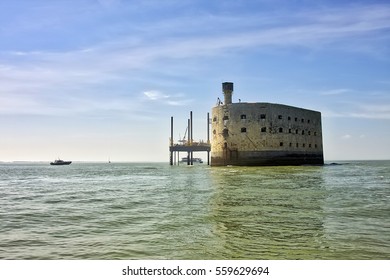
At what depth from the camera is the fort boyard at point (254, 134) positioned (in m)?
43.9

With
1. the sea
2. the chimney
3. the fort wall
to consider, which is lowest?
the sea

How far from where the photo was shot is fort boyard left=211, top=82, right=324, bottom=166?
4394cm

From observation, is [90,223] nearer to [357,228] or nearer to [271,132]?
[357,228]

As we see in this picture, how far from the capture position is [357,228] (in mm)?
7594

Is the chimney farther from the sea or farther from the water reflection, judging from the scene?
the sea

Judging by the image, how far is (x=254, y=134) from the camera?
4400 cm

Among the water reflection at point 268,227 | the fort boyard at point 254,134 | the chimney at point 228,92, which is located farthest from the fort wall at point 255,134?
the water reflection at point 268,227

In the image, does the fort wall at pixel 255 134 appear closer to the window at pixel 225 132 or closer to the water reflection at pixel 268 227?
the window at pixel 225 132

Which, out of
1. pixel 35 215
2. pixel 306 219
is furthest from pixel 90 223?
pixel 306 219

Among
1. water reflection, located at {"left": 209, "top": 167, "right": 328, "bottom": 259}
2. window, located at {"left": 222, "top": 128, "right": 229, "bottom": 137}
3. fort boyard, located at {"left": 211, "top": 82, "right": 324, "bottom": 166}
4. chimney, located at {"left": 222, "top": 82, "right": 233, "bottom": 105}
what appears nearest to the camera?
water reflection, located at {"left": 209, "top": 167, "right": 328, "bottom": 259}

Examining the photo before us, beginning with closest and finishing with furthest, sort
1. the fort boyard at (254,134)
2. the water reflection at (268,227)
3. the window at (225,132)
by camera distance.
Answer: the water reflection at (268,227), the fort boyard at (254,134), the window at (225,132)

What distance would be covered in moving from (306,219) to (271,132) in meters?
36.2

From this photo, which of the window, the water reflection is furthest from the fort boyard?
the water reflection

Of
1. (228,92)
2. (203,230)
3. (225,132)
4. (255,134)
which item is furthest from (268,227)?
(228,92)
